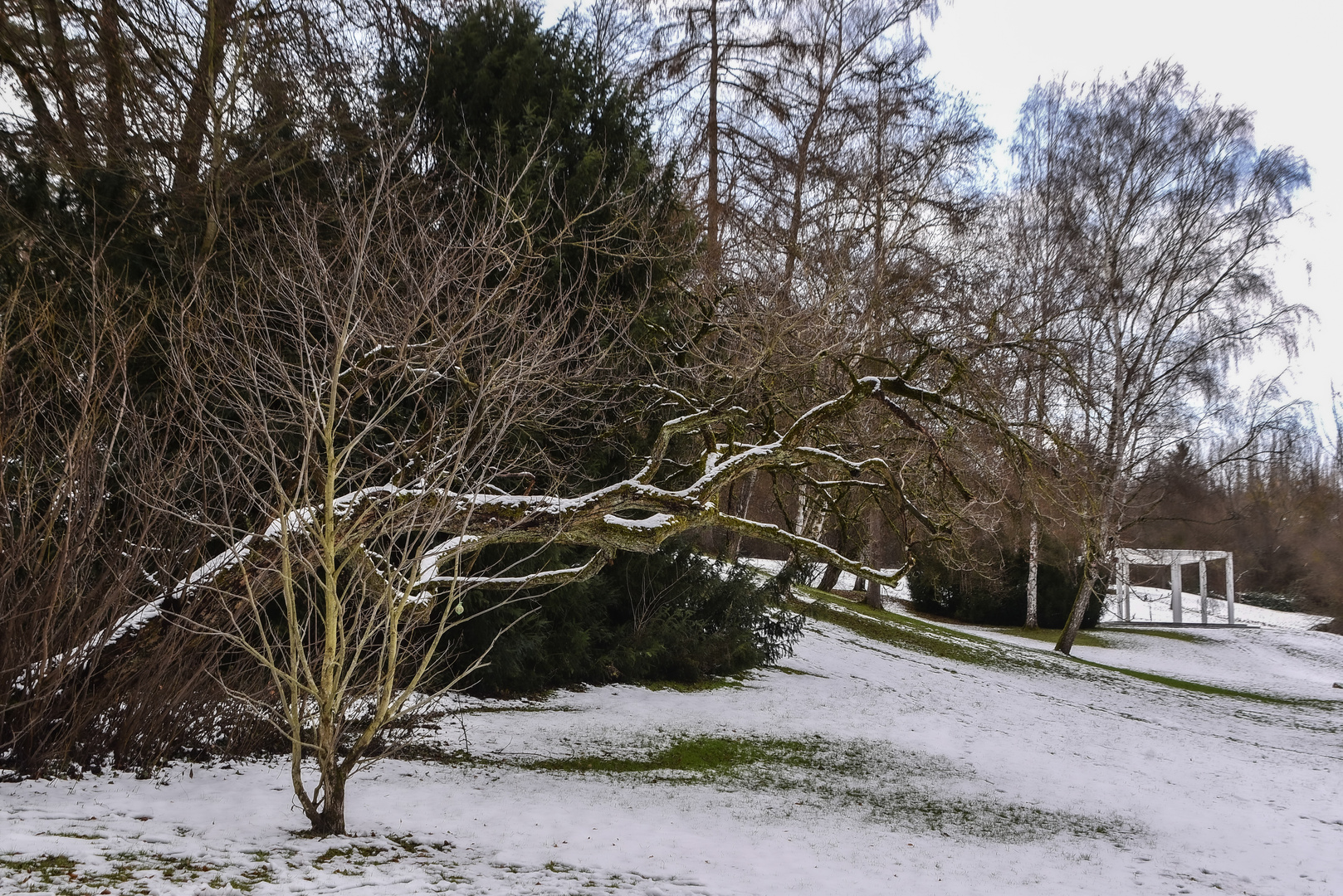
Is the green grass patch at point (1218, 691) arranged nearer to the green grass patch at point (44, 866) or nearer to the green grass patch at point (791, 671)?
the green grass patch at point (791, 671)

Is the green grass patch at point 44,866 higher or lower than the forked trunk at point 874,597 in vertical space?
lower

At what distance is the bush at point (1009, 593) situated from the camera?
20.7 metres

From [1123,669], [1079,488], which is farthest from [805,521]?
[1123,669]

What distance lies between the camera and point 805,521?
13.3 metres

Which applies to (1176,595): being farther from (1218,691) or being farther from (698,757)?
(698,757)

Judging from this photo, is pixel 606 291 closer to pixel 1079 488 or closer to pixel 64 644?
pixel 1079 488

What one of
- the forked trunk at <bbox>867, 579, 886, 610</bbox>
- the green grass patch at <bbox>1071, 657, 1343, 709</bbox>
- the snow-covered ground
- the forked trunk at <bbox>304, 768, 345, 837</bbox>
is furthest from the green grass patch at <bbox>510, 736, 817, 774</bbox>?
the forked trunk at <bbox>867, 579, 886, 610</bbox>

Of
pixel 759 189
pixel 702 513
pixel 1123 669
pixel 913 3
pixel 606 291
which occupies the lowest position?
pixel 1123 669

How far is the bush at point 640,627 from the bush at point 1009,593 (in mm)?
9538

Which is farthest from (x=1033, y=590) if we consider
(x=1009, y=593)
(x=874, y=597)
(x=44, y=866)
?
(x=44, y=866)

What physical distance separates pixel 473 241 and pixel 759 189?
997 cm

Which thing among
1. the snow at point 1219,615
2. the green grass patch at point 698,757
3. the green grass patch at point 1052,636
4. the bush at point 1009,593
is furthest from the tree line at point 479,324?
the snow at point 1219,615

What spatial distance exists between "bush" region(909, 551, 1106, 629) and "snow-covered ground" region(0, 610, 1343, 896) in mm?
8501

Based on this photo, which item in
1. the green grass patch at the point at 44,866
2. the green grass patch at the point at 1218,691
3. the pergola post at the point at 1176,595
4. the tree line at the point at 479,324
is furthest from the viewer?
the pergola post at the point at 1176,595
